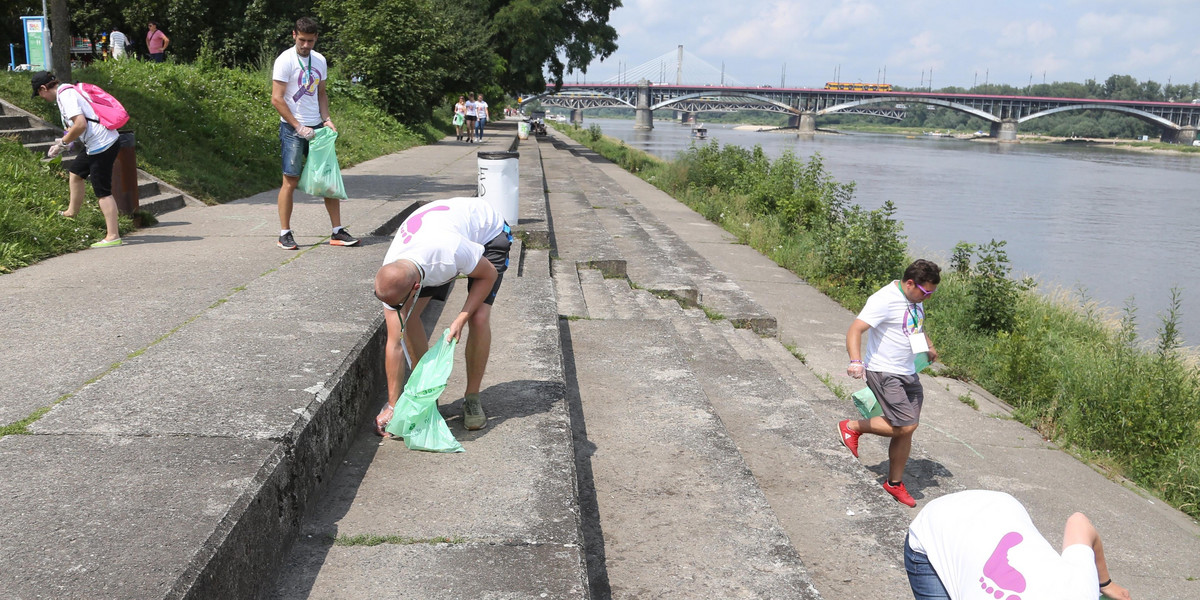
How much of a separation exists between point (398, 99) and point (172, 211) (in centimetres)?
1634

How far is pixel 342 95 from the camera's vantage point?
72.7 ft

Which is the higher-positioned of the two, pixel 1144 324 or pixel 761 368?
pixel 761 368

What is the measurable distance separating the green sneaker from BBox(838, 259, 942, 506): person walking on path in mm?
1928

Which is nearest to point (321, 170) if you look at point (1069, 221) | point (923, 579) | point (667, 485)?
point (667, 485)

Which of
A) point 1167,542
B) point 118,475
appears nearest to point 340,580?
point 118,475

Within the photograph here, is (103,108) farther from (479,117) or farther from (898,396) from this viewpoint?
(479,117)

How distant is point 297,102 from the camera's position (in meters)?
6.24

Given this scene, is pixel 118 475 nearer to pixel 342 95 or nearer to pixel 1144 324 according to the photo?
pixel 1144 324

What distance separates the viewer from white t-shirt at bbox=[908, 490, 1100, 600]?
203cm

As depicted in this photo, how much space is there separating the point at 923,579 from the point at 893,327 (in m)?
2.23

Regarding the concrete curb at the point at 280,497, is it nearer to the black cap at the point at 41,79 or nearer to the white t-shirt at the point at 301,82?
the white t-shirt at the point at 301,82

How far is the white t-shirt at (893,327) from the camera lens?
4.47 metres

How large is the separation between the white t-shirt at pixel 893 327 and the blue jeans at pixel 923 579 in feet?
7.00

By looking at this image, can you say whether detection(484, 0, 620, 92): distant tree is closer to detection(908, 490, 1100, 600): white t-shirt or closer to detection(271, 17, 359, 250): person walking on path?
detection(271, 17, 359, 250): person walking on path
